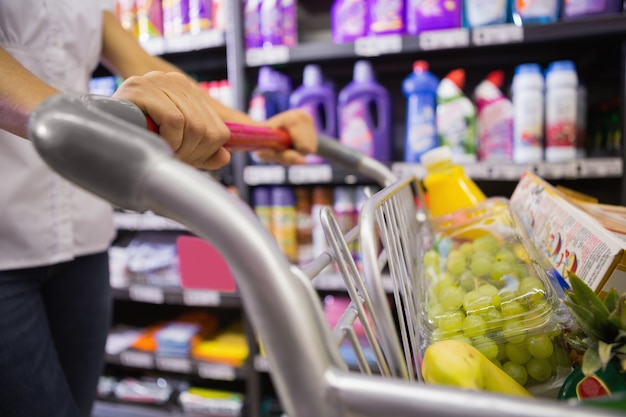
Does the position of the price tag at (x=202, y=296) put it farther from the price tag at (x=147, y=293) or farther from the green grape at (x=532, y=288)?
the green grape at (x=532, y=288)

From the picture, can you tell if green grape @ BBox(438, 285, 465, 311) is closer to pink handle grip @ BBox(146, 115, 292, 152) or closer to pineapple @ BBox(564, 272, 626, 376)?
pineapple @ BBox(564, 272, 626, 376)

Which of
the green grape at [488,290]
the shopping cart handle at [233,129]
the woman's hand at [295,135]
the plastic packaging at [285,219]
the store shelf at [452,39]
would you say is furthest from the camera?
the plastic packaging at [285,219]

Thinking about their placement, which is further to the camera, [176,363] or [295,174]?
[176,363]

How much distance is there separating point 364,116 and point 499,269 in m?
1.07

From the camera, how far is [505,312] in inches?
16.3

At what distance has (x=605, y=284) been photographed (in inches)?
16.2

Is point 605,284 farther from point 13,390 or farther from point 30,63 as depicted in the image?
point 30,63

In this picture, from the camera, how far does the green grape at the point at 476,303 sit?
421mm

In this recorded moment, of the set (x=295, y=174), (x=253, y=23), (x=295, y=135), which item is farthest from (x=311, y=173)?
(x=295, y=135)

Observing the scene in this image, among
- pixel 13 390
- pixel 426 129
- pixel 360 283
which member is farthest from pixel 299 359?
pixel 426 129

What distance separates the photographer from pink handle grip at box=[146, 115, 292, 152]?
557mm

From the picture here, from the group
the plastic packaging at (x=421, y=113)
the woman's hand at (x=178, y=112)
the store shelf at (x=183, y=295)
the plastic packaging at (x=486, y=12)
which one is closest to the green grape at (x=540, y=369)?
the woman's hand at (x=178, y=112)

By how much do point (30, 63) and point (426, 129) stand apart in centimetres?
110

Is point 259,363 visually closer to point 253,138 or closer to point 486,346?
point 253,138
